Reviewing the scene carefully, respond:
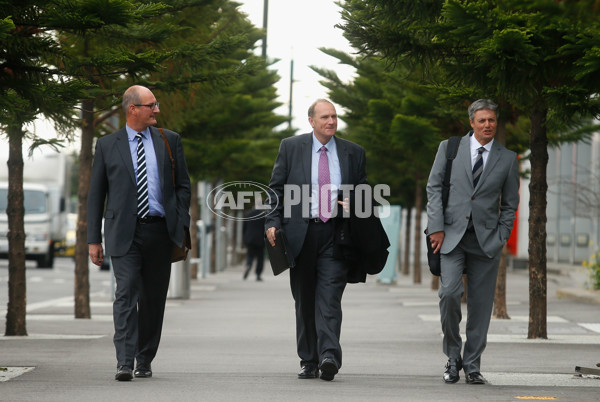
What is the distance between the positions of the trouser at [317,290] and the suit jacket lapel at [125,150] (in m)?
1.31

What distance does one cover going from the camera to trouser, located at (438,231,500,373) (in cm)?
820

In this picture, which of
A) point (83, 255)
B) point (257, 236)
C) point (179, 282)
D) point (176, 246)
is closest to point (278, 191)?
point (176, 246)

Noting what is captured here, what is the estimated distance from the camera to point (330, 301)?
8.46m

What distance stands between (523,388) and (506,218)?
119cm

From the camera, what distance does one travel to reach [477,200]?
325 inches

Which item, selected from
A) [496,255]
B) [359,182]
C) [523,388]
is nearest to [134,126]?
[359,182]

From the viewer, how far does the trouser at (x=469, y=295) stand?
820 cm

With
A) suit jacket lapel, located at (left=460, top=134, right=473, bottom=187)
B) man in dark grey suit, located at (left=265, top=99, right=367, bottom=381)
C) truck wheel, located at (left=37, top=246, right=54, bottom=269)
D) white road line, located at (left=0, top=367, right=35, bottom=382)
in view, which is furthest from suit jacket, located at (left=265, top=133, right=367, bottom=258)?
truck wheel, located at (left=37, top=246, right=54, bottom=269)

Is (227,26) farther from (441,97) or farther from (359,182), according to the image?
(359,182)

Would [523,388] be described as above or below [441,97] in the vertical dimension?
below

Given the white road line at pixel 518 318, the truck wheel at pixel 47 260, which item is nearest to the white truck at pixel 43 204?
the truck wheel at pixel 47 260

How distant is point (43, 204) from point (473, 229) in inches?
1165

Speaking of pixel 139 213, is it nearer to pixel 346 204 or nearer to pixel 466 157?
pixel 346 204

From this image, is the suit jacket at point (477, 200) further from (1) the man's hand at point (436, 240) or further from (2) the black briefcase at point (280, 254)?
(2) the black briefcase at point (280, 254)
